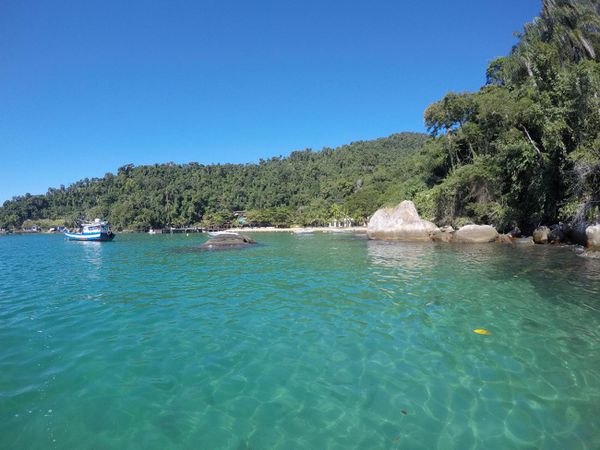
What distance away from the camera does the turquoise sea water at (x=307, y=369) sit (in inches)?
149

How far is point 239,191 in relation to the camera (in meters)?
147

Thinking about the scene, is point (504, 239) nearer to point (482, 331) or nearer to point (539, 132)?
point (539, 132)

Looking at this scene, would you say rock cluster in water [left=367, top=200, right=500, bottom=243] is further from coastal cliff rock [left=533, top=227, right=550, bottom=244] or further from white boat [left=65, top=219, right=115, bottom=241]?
white boat [left=65, top=219, right=115, bottom=241]

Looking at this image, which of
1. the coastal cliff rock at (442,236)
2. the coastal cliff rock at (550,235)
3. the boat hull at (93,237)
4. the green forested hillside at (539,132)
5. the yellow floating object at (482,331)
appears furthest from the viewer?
the boat hull at (93,237)

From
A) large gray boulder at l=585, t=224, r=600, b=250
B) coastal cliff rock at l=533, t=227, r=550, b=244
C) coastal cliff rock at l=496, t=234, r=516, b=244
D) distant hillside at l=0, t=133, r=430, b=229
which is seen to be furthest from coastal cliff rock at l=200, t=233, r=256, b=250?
distant hillside at l=0, t=133, r=430, b=229

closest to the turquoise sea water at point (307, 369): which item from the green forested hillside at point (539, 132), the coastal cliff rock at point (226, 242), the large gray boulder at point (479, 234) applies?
the green forested hillside at point (539, 132)

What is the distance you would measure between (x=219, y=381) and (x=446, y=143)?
46.6 metres

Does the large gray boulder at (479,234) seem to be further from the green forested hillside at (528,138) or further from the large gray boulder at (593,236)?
the large gray boulder at (593,236)

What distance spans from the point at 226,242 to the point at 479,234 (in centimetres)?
2165

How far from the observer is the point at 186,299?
10305mm

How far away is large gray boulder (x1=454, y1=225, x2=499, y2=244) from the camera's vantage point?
89.1ft

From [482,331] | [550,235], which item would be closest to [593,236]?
[550,235]

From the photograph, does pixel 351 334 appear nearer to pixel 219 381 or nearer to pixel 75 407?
pixel 219 381

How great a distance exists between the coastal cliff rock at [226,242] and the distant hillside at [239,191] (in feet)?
199
